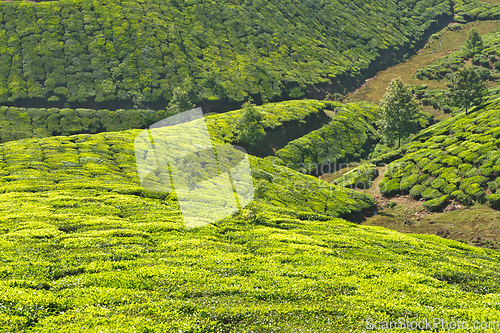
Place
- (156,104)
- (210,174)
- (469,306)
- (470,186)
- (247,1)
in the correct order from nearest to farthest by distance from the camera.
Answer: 1. (469,306)
2. (210,174)
3. (470,186)
4. (156,104)
5. (247,1)

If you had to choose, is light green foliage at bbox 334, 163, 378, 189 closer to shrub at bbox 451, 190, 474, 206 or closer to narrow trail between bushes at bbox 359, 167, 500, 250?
narrow trail between bushes at bbox 359, 167, 500, 250

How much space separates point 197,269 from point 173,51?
398 ft

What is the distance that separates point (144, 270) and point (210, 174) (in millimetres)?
34945

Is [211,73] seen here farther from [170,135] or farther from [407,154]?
[407,154]

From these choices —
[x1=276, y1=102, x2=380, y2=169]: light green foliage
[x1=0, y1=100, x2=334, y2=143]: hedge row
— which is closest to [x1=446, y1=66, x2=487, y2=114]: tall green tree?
[x1=276, y1=102, x2=380, y2=169]: light green foliage

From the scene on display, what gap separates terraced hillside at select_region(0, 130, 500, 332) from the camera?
16.9 meters

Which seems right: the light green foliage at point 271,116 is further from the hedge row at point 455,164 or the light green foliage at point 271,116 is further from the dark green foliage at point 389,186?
the dark green foliage at point 389,186

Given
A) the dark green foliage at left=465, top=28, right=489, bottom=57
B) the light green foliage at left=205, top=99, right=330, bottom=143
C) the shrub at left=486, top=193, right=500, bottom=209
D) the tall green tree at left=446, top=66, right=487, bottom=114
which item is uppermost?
the dark green foliage at left=465, top=28, right=489, bottom=57

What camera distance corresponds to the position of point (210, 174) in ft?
184

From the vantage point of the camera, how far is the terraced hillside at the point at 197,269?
16.9m

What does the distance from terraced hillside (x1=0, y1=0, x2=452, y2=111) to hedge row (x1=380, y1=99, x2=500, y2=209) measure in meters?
62.5

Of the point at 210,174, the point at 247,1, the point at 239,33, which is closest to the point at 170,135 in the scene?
the point at 210,174

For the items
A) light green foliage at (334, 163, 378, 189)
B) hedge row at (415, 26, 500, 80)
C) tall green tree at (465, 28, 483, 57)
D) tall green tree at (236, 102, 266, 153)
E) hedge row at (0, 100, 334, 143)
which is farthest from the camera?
tall green tree at (465, 28, 483, 57)

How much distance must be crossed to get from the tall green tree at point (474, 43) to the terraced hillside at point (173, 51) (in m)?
38.5
